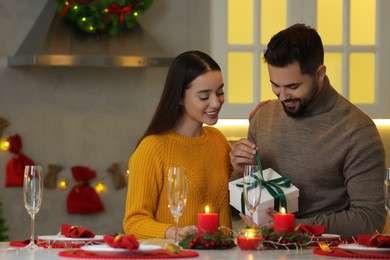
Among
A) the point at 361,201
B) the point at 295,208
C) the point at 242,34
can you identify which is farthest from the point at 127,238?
the point at 242,34

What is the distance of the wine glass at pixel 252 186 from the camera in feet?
8.65

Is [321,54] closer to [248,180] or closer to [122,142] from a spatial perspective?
[248,180]

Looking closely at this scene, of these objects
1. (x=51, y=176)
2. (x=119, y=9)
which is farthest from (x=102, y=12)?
(x=51, y=176)

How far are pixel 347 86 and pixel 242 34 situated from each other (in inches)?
22.2

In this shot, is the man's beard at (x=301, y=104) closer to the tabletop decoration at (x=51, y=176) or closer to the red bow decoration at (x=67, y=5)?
the red bow decoration at (x=67, y=5)

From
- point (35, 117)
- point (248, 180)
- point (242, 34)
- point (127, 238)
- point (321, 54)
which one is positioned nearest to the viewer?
point (127, 238)

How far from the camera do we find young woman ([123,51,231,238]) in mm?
3125

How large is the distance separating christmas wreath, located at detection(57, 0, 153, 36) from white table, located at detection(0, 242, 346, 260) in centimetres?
243

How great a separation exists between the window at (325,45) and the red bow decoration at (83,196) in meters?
0.95

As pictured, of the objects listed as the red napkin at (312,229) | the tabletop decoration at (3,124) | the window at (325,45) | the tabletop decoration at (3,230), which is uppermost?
the window at (325,45)

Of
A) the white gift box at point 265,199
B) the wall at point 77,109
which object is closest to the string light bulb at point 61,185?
the wall at point 77,109

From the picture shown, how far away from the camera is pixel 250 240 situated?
2.65m

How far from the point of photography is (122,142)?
5.20m

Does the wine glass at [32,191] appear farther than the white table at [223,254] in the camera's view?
Yes
